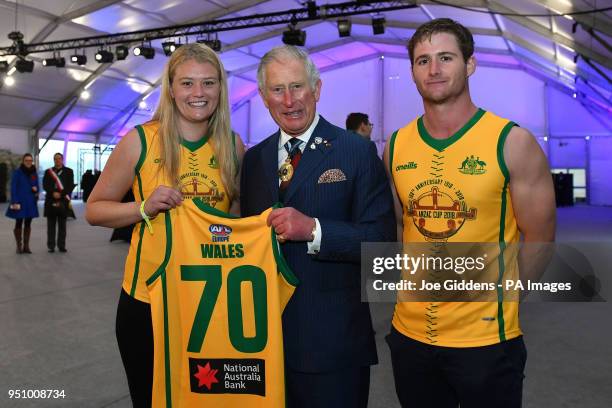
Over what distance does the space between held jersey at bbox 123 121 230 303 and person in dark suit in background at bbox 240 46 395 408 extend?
34cm

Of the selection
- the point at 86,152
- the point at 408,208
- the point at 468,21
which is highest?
the point at 468,21

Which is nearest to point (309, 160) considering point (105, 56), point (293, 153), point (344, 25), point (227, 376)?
point (293, 153)

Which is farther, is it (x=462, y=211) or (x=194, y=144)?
(x=194, y=144)

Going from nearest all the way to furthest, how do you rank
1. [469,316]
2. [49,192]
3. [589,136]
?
[469,316], [49,192], [589,136]

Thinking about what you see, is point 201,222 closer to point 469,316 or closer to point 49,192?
point 469,316

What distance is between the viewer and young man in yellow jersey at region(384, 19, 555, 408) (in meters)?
1.76

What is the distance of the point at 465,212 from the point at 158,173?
4.04ft

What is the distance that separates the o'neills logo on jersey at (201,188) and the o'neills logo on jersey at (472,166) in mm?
995

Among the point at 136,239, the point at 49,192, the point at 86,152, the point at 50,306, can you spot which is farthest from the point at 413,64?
the point at 86,152

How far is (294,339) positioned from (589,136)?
26901 millimetres

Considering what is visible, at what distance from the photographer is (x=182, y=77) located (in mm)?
2162

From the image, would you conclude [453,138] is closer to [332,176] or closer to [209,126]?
[332,176]

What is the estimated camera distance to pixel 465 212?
5.93 feet

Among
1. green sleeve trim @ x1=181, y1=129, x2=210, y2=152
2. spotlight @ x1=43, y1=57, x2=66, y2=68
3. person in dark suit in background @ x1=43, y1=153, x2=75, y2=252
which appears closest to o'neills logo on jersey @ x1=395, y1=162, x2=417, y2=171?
green sleeve trim @ x1=181, y1=129, x2=210, y2=152
